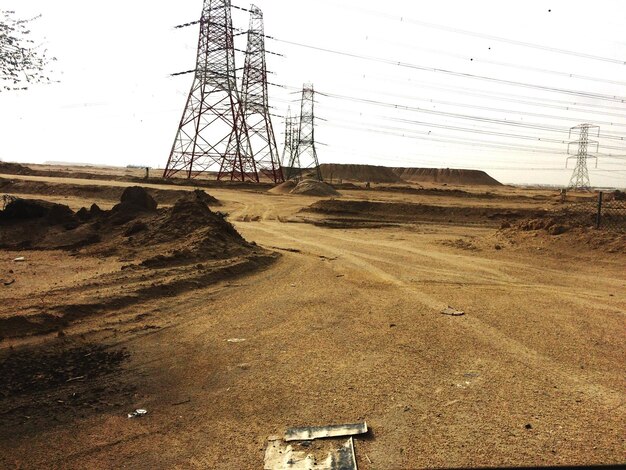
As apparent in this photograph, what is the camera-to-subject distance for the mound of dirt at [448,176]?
10931 centimetres

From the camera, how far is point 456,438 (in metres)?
3.94

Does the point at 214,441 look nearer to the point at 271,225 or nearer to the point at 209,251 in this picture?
the point at 209,251

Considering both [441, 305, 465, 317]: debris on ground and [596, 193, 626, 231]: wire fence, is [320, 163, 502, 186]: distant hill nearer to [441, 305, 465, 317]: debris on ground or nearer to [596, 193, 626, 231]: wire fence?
Answer: [596, 193, 626, 231]: wire fence

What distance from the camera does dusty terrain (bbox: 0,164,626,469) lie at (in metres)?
3.91

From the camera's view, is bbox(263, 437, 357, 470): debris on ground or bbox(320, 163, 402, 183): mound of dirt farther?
bbox(320, 163, 402, 183): mound of dirt

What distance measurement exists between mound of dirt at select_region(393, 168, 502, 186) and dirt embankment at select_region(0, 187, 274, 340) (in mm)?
100031

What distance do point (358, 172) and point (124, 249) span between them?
86480mm

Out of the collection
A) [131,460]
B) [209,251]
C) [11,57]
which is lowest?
[131,460]

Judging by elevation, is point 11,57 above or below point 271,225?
above

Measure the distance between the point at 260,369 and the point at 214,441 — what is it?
4.69 ft

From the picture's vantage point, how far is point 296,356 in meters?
5.73

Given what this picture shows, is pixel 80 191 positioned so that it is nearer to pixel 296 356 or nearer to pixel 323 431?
pixel 296 356

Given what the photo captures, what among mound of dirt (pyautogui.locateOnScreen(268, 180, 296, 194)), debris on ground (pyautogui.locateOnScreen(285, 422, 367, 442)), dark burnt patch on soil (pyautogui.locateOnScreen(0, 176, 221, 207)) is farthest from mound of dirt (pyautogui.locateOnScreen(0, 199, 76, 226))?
mound of dirt (pyautogui.locateOnScreen(268, 180, 296, 194))

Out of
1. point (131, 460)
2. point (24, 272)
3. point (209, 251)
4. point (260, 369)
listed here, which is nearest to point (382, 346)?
point (260, 369)
